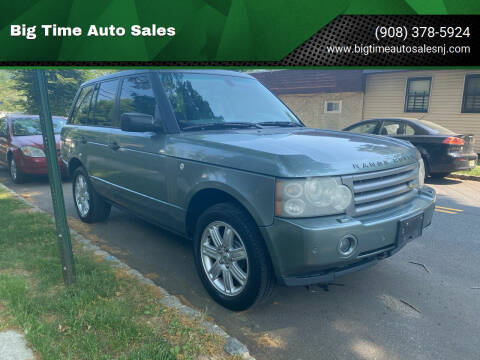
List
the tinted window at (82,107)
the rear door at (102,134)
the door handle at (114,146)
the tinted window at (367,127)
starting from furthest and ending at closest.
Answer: the tinted window at (367,127) → the tinted window at (82,107) → the rear door at (102,134) → the door handle at (114,146)

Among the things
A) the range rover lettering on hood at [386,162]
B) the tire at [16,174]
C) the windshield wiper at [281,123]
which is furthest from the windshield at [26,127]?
the range rover lettering on hood at [386,162]

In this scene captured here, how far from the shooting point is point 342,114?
60.5 ft

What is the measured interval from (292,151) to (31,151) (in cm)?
774

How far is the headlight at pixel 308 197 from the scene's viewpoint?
2584mm

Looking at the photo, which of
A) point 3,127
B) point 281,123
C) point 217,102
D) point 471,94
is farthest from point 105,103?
point 471,94

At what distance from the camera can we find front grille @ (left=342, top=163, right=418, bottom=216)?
278 cm

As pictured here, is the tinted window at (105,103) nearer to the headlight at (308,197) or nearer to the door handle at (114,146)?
the door handle at (114,146)

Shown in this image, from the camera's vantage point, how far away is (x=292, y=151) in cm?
278

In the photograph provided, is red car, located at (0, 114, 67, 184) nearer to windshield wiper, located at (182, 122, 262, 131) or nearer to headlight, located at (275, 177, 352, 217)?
windshield wiper, located at (182, 122, 262, 131)

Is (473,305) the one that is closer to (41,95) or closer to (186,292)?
(186,292)

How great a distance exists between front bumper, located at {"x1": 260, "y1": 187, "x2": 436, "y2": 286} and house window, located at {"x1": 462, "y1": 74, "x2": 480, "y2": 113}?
13.9 metres

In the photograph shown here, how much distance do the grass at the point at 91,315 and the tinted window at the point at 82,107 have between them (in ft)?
7.51

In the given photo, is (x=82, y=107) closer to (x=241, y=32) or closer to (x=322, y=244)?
(x=241, y=32)

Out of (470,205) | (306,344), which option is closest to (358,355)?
(306,344)
